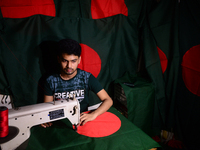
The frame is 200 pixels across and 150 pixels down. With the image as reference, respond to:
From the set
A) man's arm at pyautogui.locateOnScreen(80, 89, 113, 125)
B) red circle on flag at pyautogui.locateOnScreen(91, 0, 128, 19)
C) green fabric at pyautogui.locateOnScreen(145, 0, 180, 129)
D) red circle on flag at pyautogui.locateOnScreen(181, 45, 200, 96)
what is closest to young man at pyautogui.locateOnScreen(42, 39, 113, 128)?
man's arm at pyautogui.locateOnScreen(80, 89, 113, 125)

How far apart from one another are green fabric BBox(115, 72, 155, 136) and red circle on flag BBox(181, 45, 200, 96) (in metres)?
0.50

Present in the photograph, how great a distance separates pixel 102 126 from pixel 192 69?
1.52 m

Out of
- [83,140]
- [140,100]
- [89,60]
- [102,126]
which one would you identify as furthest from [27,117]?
[140,100]

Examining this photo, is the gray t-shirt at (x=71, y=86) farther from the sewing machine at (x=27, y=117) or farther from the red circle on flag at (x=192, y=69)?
the red circle on flag at (x=192, y=69)

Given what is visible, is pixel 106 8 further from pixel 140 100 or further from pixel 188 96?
pixel 188 96

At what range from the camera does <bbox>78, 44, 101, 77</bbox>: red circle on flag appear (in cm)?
169

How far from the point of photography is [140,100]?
70.1 inches

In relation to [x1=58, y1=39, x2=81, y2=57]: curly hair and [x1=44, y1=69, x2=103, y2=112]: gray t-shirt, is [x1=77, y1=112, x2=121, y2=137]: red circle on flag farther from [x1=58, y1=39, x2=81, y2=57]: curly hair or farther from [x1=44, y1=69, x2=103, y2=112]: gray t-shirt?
[x1=58, y1=39, x2=81, y2=57]: curly hair

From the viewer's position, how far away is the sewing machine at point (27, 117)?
2.53ft

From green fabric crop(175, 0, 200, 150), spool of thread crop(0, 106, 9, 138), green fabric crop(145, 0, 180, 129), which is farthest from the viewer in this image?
green fabric crop(145, 0, 180, 129)

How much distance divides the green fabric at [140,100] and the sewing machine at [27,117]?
37.6 inches

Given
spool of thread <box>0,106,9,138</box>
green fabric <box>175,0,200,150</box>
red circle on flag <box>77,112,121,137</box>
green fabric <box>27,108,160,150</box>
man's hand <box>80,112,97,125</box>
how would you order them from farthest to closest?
green fabric <box>175,0,200,150</box> → man's hand <box>80,112,97,125</box> → red circle on flag <box>77,112,121,137</box> → green fabric <box>27,108,160,150</box> → spool of thread <box>0,106,9,138</box>

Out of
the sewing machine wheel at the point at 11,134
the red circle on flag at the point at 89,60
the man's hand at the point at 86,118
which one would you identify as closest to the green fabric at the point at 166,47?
the red circle on flag at the point at 89,60

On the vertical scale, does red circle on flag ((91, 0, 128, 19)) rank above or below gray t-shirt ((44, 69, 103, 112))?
above
